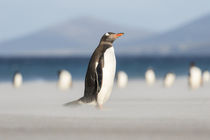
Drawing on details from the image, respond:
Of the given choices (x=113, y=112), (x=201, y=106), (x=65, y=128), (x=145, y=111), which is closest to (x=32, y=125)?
(x=65, y=128)

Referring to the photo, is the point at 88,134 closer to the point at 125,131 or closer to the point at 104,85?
the point at 125,131

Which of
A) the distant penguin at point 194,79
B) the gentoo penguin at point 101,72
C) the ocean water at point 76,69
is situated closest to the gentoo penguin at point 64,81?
the distant penguin at point 194,79

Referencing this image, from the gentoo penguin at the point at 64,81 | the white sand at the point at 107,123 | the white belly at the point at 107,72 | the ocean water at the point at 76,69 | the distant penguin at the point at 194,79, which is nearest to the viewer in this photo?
the white sand at the point at 107,123

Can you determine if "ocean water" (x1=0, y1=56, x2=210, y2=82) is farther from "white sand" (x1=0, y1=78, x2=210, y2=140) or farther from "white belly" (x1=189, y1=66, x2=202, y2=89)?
"white sand" (x1=0, y1=78, x2=210, y2=140)

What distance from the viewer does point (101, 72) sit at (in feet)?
26.8

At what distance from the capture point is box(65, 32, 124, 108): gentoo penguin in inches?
321

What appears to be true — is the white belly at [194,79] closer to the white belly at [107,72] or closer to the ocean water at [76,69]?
the white belly at [107,72]

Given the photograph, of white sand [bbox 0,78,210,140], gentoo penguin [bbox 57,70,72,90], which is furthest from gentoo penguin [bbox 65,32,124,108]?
gentoo penguin [bbox 57,70,72,90]

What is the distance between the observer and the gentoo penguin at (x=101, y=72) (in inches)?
321

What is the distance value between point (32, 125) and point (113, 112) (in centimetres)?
180

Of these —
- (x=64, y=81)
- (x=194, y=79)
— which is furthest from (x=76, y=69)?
(x=194, y=79)

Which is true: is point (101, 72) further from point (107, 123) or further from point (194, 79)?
point (194, 79)

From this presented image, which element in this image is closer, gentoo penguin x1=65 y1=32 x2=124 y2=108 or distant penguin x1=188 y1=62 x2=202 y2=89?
gentoo penguin x1=65 y1=32 x2=124 y2=108

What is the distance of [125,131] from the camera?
19.8 ft
